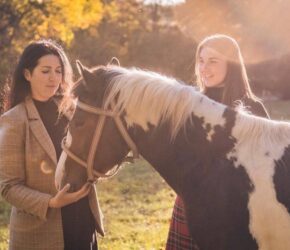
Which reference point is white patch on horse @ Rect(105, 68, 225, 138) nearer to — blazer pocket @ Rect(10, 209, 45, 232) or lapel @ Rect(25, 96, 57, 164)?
lapel @ Rect(25, 96, 57, 164)

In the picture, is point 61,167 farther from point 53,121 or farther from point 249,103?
point 249,103

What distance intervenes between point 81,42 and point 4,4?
9790mm

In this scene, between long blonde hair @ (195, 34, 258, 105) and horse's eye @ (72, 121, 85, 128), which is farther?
long blonde hair @ (195, 34, 258, 105)

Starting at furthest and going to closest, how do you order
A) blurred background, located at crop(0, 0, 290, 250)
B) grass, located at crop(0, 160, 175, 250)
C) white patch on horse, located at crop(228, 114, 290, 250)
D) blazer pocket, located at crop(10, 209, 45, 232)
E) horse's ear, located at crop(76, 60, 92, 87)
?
1. blurred background, located at crop(0, 0, 290, 250)
2. grass, located at crop(0, 160, 175, 250)
3. blazer pocket, located at crop(10, 209, 45, 232)
4. horse's ear, located at crop(76, 60, 92, 87)
5. white patch on horse, located at crop(228, 114, 290, 250)

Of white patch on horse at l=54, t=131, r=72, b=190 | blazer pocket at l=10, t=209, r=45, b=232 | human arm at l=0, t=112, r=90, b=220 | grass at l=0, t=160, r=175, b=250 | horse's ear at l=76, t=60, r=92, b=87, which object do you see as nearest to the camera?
horse's ear at l=76, t=60, r=92, b=87

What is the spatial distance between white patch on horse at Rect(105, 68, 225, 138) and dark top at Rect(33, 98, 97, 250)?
74 cm

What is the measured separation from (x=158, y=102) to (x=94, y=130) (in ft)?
1.48

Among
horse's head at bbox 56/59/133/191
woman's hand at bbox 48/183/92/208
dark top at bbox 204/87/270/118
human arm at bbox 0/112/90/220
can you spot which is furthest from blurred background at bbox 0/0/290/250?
horse's head at bbox 56/59/133/191

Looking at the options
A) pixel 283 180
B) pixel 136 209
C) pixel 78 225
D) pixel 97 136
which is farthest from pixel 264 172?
pixel 136 209

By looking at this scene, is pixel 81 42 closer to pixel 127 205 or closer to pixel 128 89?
pixel 127 205

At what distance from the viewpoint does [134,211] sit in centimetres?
779

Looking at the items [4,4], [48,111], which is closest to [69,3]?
[4,4]

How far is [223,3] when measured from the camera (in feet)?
96.1

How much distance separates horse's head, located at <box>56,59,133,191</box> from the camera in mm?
2705
